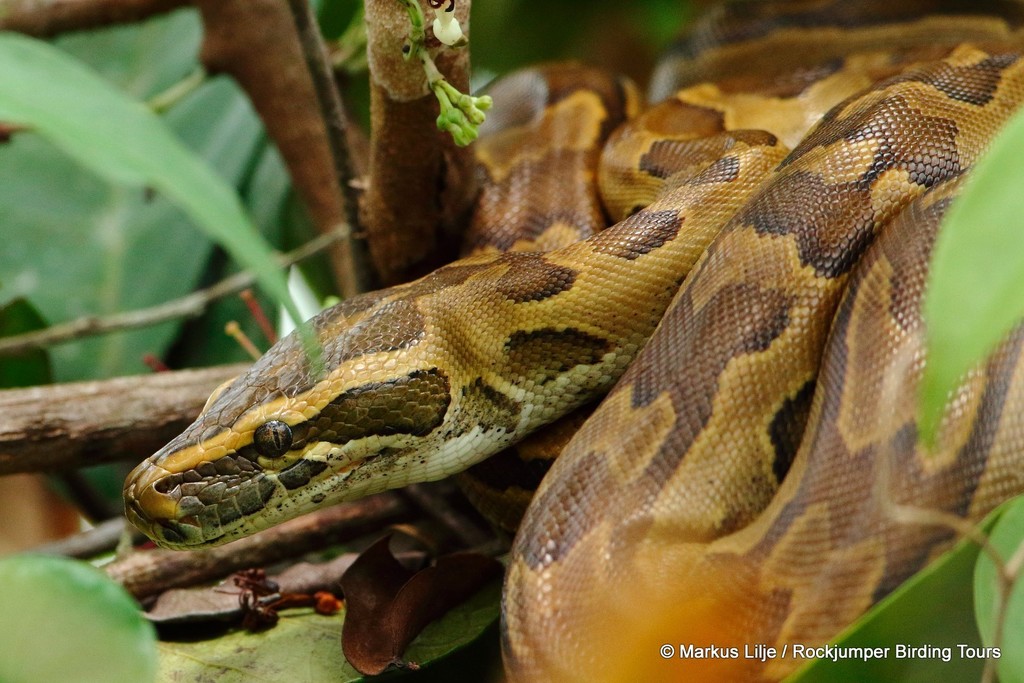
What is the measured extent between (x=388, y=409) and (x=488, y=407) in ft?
0.83

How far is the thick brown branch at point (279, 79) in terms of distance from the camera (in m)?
3.39

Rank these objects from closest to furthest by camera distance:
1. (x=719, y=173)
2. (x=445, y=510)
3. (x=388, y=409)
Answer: (x=388, y=409) < (x=719, y=173) < (x=445, y=510)

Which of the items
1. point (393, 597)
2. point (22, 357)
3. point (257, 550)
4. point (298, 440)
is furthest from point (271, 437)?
point (22, 357)

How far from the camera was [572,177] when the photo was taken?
9.00ft

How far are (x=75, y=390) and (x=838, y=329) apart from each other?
201 centimetres

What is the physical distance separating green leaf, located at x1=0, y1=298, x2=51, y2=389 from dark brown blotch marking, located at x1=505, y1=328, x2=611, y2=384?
5.50ft

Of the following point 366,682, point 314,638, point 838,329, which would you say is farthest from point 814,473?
point 314,638

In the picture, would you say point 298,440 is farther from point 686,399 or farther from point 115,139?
point 115,139

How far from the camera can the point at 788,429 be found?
5.82ft

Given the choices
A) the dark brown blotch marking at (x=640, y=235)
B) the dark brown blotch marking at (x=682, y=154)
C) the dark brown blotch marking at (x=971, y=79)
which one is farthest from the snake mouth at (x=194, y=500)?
the dark brown blotch marking at (x=971, y=79)

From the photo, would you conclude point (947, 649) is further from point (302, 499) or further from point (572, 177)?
point (572, 177)

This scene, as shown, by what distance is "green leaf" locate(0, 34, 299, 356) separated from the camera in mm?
841

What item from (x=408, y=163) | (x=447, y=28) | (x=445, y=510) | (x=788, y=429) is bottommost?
(x=445, y=510)

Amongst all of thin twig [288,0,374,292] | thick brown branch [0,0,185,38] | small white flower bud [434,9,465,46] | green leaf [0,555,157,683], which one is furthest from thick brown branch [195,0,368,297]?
green leaf [0,555,157,683]
